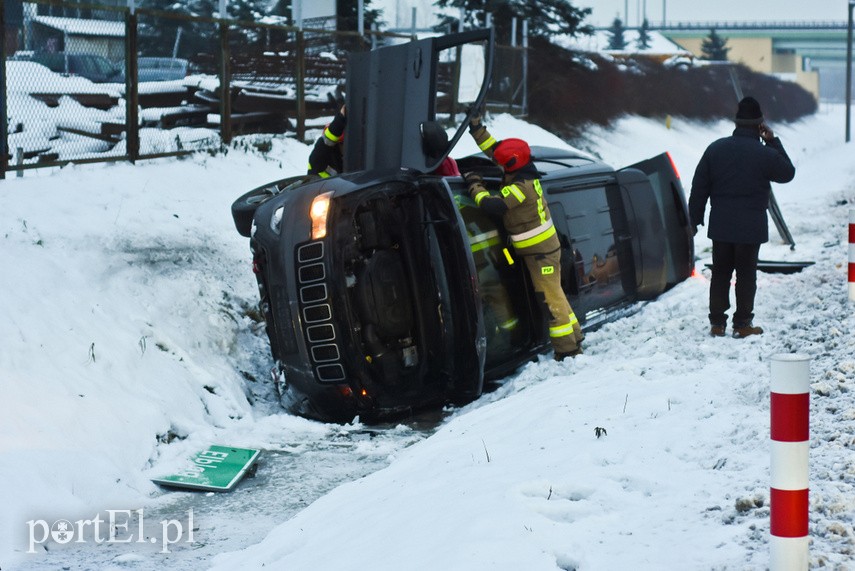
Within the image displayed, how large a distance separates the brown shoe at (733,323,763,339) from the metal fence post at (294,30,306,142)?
357 inches

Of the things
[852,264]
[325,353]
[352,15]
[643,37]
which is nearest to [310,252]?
[325,353]

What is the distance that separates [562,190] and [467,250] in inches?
71.1

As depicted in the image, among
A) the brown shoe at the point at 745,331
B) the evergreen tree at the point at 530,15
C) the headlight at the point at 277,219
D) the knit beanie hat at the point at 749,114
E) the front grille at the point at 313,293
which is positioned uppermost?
the evergreen tree at the point at 530,15

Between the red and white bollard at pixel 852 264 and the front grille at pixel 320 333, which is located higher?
the red and white bollard at pixel 852 264

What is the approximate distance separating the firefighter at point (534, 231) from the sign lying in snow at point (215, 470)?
2447 millimetres

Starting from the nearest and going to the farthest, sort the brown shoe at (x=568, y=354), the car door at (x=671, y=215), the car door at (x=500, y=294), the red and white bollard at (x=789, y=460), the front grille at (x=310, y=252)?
the red and white bollard at (x=789, y=460) < the front grille at (x=310, y=252) < the car door at (x=500, y=294) < the brown shoe at (x=568, y=354) < the car door at (x=671, y=215)

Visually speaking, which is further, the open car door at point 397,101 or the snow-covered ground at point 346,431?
the open car door at point 397,101

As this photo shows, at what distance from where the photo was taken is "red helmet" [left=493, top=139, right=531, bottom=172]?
8109 millimetres

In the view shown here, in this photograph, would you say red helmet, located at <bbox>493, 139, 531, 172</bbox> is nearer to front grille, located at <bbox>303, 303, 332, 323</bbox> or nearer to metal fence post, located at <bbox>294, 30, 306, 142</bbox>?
front grille, located at <bbox>303, 303, 332, 323</bbox>

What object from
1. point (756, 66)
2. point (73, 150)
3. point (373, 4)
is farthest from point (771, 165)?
point (756, 66)

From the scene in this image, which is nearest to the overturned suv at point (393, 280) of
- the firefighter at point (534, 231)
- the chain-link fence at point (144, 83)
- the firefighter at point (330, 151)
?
the firefighter at point (534, 231)

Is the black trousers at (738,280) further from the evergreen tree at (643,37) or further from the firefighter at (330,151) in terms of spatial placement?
the evergreen tree at (643,37)

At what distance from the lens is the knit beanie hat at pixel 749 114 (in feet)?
28.0

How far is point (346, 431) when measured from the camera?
24.2 ft
